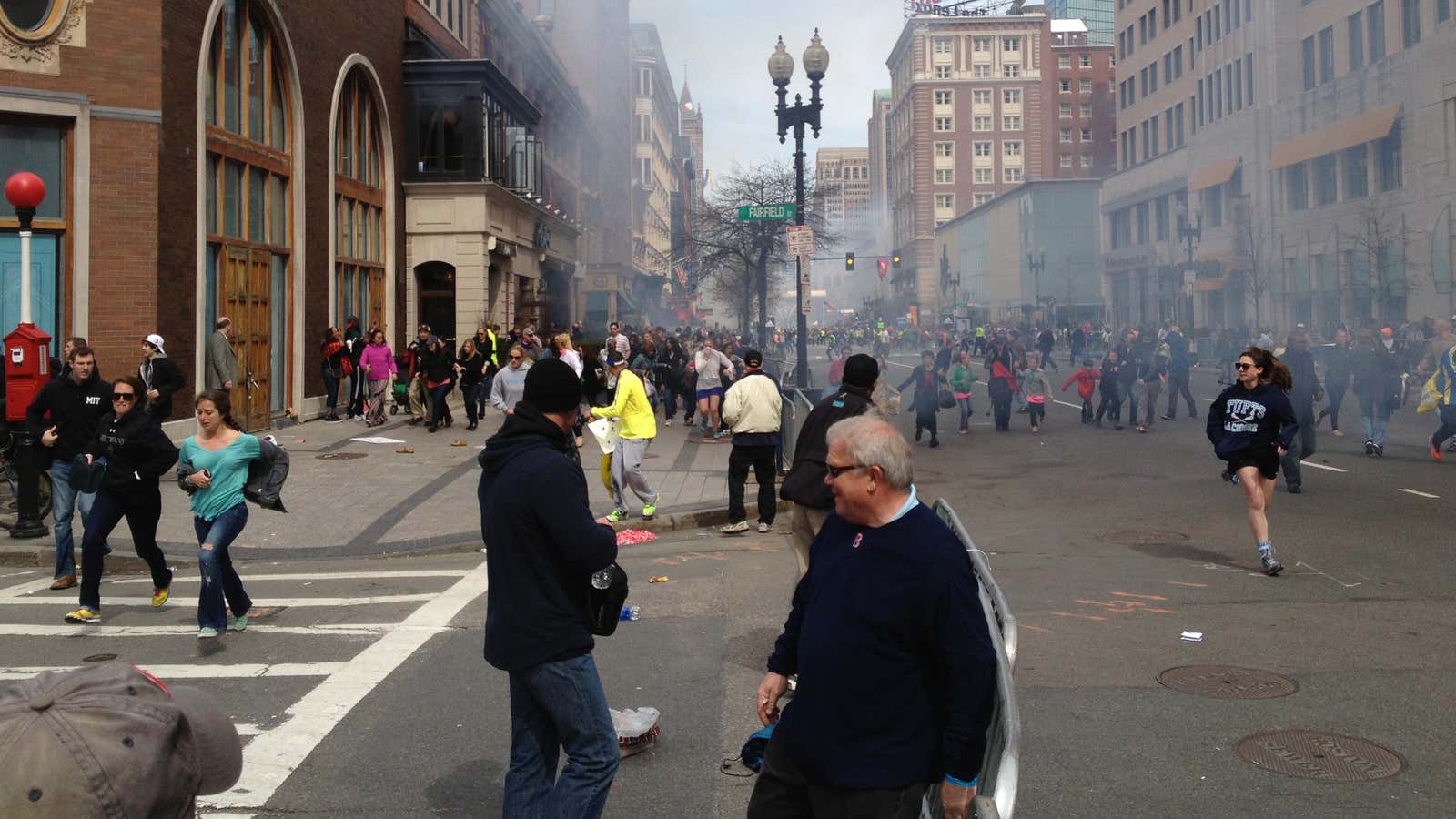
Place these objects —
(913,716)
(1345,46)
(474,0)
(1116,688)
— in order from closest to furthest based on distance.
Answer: (913,716) < (1116,688) < (474,0) < (1345,46)

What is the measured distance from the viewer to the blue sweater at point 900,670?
3.11 meters

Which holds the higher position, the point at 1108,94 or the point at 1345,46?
the point at 1108,94

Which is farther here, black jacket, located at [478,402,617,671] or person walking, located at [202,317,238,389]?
person walking, located at [202,317,238,389]

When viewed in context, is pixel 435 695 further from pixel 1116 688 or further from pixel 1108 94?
pixel 1108 94

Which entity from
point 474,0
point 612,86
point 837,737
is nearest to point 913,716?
point 837,737

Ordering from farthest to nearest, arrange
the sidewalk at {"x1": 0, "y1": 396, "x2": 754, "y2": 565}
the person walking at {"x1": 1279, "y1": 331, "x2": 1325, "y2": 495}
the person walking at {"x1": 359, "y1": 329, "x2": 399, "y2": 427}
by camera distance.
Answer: the person walking at {"x1": 359, "y1": 329, "x2": 399, "y2": 427}
the person walking at {"x1": 1279, "y1": 331, "x2": 1325, "y2": 495}
the sidewalk at {"x1": 0, "y1": 396, "x2": 754, "y2": 565}

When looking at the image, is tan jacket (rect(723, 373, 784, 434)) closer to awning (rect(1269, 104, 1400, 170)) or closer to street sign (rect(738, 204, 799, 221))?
street sign (rect(738, 204, 799, 221))

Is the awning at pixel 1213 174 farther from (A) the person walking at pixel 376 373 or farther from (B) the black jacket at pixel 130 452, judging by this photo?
(B) the black jacket at pixel 130 452

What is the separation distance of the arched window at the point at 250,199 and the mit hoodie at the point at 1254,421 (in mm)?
14639

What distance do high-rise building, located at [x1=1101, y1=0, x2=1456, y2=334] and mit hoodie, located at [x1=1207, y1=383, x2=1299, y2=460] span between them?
31291 millimetres

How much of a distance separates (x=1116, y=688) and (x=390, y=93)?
25009mm

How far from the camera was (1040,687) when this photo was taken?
6.43m

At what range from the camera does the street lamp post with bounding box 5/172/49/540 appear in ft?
37.6

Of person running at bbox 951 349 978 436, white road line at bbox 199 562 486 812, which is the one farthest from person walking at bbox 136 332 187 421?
person running at bbox 951 349 978 436
